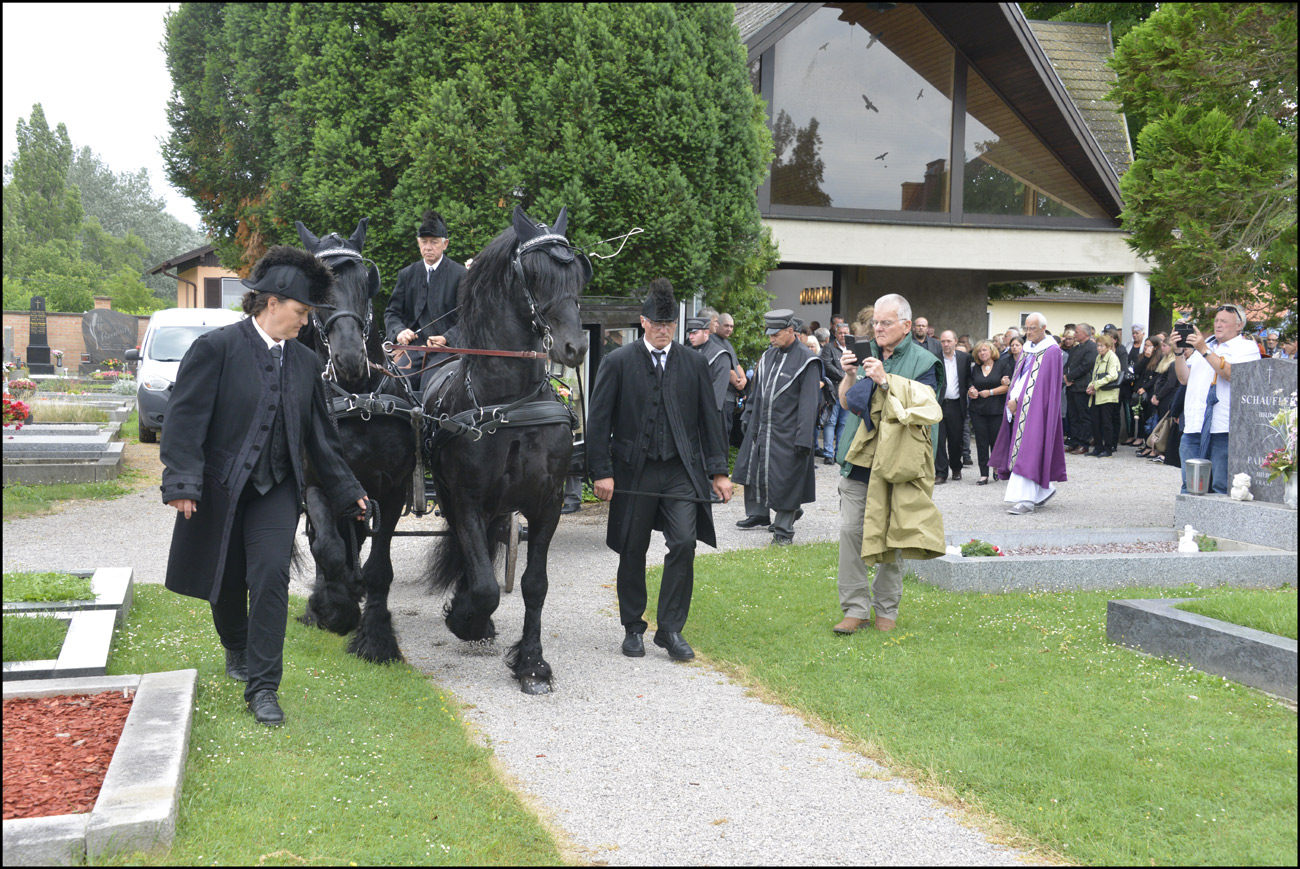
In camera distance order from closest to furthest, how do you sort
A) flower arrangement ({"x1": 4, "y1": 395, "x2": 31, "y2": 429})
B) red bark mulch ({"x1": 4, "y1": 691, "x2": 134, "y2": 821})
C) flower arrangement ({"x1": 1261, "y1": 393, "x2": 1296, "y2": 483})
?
→ red bark mulch ({"x1": 4, "y1": 691, "x2": 134, "y2": 821}) < flower arrangement ({"x1": 1261, "y1": 393, "x2": 1296, "y2": 483}) < flower arrangement ({"x1": 4, "y1": 395, "x2": 31, "y2": 429})

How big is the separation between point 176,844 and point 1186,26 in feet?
23.1

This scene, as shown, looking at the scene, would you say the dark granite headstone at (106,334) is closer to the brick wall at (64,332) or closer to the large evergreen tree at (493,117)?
the brick wall at (64,332)

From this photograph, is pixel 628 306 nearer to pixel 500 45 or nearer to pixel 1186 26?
pixel 500 45

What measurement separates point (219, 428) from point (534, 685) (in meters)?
2.15

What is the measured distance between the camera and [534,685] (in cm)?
569

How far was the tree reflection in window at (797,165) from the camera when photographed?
18.5 m

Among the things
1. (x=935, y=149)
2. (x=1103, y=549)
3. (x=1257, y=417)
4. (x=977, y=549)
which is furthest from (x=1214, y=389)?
(x=935, y=149)

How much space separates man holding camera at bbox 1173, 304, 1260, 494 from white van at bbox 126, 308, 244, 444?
1323 centimetres

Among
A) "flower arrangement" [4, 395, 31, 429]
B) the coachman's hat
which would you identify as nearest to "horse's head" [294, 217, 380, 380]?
the coachman's hat

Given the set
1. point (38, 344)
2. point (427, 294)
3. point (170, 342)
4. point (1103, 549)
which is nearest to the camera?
point (427, 294)

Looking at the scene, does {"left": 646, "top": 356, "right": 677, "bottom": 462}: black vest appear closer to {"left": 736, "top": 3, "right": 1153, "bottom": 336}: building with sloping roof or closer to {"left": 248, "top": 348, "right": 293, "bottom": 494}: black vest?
{"left": 248, "top": 348, "right": 293, "bottom": 494}: black vest

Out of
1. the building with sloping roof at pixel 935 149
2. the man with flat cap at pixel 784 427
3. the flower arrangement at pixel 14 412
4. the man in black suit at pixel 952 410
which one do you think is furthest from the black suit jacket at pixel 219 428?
the building with sloping roof at pixel 935 149

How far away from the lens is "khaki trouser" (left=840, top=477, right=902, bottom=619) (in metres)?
6.86

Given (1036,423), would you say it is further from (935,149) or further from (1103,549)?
(935,149)
